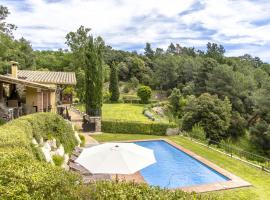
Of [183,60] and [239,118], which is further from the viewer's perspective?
[183,60]

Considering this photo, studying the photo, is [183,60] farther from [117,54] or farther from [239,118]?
[239,118]

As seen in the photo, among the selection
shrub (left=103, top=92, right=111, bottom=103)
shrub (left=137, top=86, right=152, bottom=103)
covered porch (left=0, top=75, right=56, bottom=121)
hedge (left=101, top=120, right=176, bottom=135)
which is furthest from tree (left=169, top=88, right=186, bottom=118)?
covered porch (left=0, top=75, right=56, bottom=121)

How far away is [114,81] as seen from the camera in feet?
174

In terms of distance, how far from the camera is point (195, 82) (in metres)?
55.7

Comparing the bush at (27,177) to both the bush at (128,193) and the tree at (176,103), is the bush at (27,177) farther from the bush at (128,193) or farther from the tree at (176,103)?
the tree at (176,103)

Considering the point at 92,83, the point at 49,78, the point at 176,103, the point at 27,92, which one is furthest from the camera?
the point at 176,103

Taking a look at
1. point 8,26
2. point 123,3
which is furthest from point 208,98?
point 8,26

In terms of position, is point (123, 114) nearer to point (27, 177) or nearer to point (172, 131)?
point (172, 131)

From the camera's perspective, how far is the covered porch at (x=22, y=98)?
55.4ft

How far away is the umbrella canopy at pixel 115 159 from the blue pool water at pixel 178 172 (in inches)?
172

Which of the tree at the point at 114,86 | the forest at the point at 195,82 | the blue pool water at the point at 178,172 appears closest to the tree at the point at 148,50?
the forest at the point at 195,82

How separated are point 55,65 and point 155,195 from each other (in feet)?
179

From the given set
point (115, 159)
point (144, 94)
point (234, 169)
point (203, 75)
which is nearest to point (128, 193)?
point (115, 159)

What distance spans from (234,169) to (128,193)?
12632 millimetres
